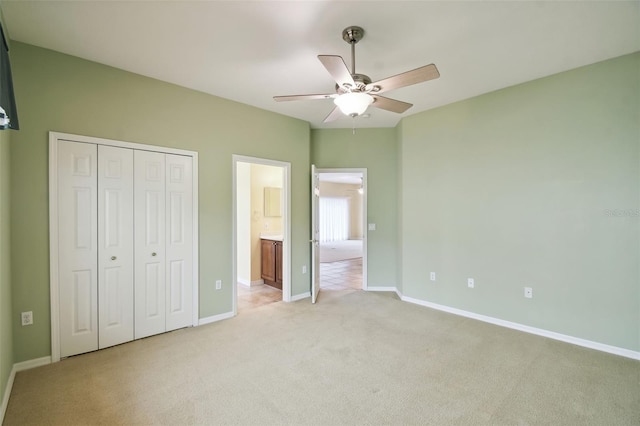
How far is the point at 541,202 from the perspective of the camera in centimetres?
332

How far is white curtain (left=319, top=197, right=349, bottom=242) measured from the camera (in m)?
12.1

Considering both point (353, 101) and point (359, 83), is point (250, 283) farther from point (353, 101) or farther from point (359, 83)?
point (359, 83)

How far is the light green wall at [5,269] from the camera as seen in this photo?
2139 millimetres

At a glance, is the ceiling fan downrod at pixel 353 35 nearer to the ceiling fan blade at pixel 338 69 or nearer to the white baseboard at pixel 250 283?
the ceiling fan blade at pixel 338 69

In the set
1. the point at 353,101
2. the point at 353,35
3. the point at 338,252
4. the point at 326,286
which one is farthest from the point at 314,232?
the point at 338,252

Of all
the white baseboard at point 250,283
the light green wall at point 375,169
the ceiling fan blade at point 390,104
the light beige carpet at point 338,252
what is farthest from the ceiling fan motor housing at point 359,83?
the light beige carpet at point 338,252

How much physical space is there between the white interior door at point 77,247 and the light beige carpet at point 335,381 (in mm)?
249

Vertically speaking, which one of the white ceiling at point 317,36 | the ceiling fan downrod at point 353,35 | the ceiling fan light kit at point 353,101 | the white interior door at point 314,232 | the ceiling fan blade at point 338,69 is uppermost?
the white ceiling at point 317,36

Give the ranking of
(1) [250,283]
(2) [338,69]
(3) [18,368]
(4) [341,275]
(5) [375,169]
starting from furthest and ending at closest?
(4) [341,275]
(1) [250,283]
(5) [375,169]
(3) [18,368]
(2) [338,69]

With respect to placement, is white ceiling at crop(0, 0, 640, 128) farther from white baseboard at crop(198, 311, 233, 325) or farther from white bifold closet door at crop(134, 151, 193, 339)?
white baseboard at crop(198, 311, 233, 325)

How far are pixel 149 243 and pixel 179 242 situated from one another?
31cm

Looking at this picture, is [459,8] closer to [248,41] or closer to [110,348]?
[248,41]

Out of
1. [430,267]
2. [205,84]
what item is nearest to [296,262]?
[430,267]

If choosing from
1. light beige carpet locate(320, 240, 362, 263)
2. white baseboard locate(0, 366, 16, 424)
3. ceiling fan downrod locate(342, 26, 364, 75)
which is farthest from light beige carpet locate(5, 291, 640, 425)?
light beige carpet locate(320, 240, 362, 263)
